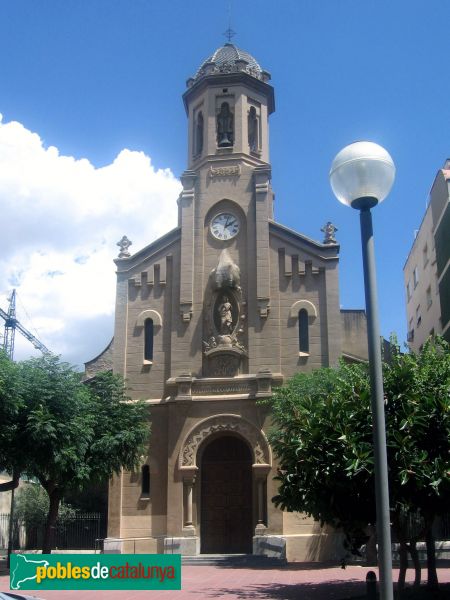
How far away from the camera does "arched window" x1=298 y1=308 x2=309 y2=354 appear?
1248 inches

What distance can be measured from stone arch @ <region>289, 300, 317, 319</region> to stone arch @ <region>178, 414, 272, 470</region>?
5362 mm

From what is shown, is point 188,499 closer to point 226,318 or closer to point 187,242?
point 226,318

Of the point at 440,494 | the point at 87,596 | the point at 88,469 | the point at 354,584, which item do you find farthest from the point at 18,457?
the point at 440,494

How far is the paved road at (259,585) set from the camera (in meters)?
17.3

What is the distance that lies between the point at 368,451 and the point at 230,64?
26754 millimetres

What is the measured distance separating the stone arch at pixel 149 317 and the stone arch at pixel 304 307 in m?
6.21

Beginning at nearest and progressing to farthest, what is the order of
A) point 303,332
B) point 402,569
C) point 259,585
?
point 402,569 → point 259,585 → point 303,332

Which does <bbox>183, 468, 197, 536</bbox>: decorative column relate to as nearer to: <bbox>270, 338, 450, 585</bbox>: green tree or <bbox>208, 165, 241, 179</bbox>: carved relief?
<bbox>270, 338, 450, 585</bbox>: green tree

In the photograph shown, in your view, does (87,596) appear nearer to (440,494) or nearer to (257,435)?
(440,494)

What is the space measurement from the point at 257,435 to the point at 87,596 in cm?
1371

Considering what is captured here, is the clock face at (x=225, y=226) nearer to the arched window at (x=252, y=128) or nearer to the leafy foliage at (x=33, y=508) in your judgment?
the arched window at (x=252, y=128)

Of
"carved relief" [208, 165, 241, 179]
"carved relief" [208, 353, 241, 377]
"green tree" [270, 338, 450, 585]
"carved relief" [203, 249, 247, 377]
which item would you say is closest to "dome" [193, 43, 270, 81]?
"carved relief" [208, 165, 241, 179]

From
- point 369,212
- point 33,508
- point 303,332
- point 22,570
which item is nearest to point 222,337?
point 303,332

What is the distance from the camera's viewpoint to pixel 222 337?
104 feet
